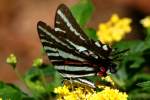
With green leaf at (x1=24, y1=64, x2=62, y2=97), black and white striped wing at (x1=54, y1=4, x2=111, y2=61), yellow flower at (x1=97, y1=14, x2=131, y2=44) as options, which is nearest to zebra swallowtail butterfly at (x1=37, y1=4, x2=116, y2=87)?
black and white striped wing at (x1=54, y1=4, x2=111, y2=61)

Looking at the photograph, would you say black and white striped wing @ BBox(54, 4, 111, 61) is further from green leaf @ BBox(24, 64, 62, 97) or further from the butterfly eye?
green leaf @ BBox(24, 64, 62, 97)

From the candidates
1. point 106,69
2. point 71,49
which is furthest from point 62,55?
point 106,69

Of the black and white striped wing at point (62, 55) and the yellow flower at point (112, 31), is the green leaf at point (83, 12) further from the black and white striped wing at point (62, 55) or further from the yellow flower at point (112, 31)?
the black and white striped wing at point (62, 55)

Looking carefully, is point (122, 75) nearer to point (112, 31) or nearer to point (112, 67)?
point (112, 67)

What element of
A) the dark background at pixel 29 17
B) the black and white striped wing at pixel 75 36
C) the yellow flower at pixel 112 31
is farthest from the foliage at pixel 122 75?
the dark background at pixel 29 17

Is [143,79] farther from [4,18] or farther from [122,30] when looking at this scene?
[4,18]

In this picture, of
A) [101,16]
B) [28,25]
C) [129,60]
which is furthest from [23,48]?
[129,60]
